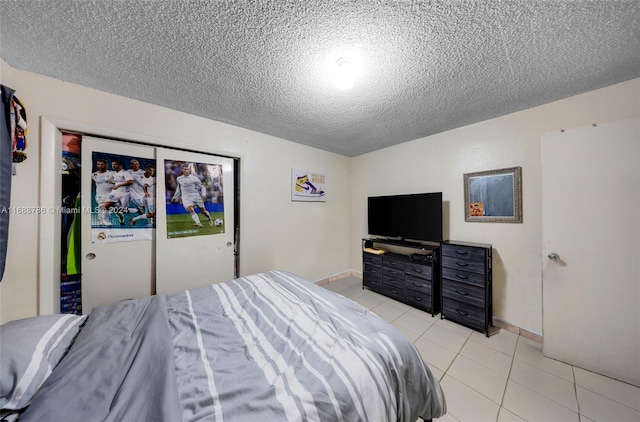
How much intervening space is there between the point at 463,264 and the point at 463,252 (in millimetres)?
136

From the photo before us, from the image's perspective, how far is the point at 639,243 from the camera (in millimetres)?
1527

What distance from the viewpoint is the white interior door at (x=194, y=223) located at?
85.4 inches

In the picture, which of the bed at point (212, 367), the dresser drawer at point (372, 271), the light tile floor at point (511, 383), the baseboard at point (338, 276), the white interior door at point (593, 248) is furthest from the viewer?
the baseboard at point (338, 276)

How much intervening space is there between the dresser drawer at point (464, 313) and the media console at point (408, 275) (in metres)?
0.13

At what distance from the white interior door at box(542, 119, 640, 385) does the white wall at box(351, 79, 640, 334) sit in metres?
0.17

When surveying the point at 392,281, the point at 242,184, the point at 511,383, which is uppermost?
the point at 242,184

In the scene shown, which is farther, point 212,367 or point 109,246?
point 109,246

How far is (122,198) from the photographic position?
79.0 inches

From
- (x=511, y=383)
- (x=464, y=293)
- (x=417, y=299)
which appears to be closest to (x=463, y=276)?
(x=464, y=293)

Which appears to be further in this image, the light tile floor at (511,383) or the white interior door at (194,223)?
the white interior door at (194,223)

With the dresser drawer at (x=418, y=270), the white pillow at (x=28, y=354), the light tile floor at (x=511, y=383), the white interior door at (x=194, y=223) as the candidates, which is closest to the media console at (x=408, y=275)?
the dresser drawer at (x=418, y=270)

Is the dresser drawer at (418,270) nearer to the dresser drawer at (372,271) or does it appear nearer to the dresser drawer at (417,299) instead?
the dresser drawer at (417,299)

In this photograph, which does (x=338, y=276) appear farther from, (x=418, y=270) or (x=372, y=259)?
(x=418, y=270)

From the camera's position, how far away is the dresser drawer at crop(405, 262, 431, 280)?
103 inches
